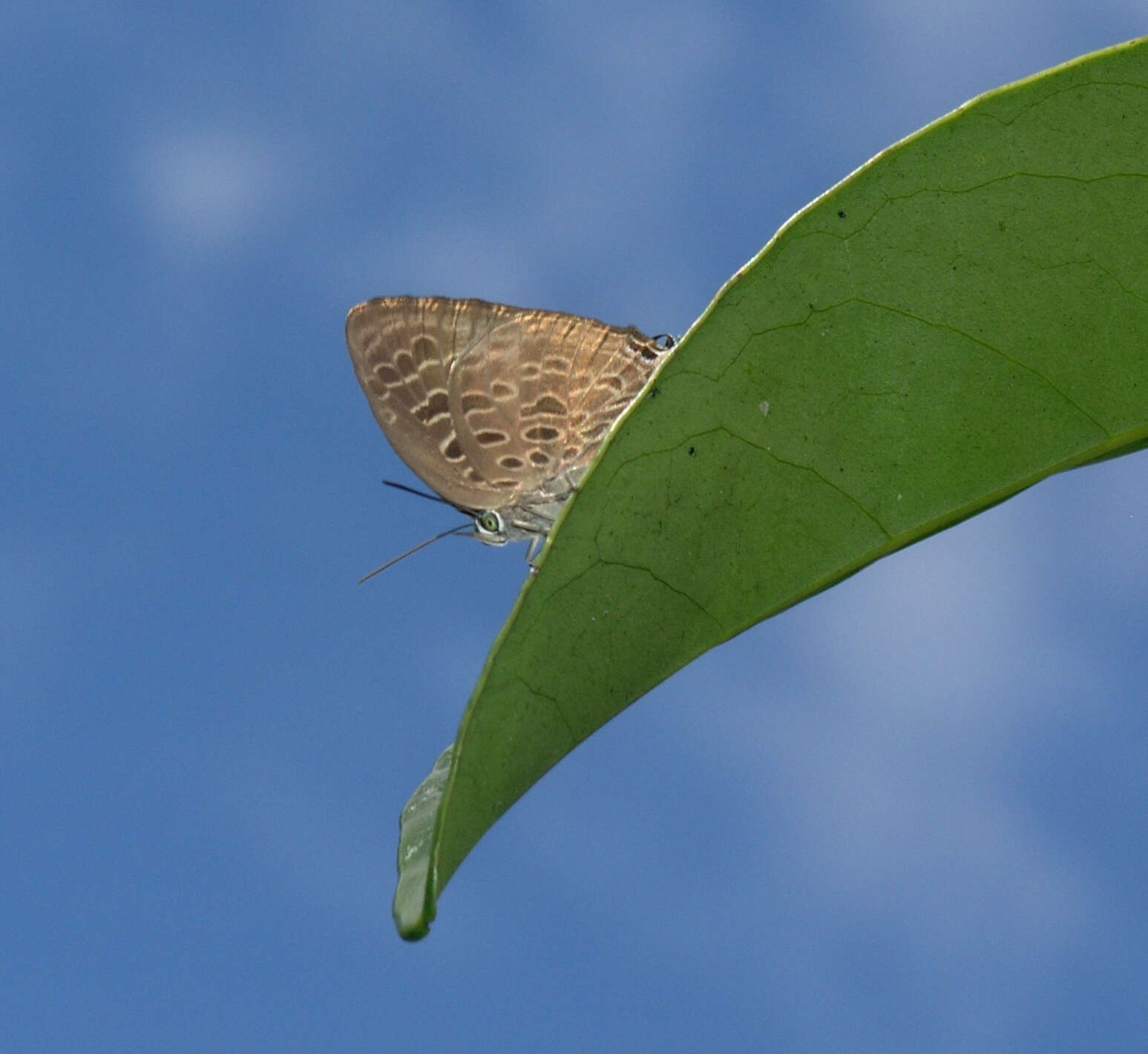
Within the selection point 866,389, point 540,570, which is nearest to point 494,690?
point 540,570

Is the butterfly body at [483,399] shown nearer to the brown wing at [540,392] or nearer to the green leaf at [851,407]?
the brown wing at [540,392]

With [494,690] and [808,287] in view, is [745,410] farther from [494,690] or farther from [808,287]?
[494,690]

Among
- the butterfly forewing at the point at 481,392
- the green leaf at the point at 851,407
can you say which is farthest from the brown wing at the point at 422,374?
the green leaf at the point at 851,407

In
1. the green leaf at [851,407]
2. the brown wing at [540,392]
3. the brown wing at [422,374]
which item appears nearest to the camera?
the green leaf at [851,407]

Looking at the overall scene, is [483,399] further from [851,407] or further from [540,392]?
[851,407]

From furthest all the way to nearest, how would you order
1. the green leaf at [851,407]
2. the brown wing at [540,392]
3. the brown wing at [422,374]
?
the brown wing at [422,374] < the brown wing at [540,392] < the green leaf at [851,407]

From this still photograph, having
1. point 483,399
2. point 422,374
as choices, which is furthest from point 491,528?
point 422,374
